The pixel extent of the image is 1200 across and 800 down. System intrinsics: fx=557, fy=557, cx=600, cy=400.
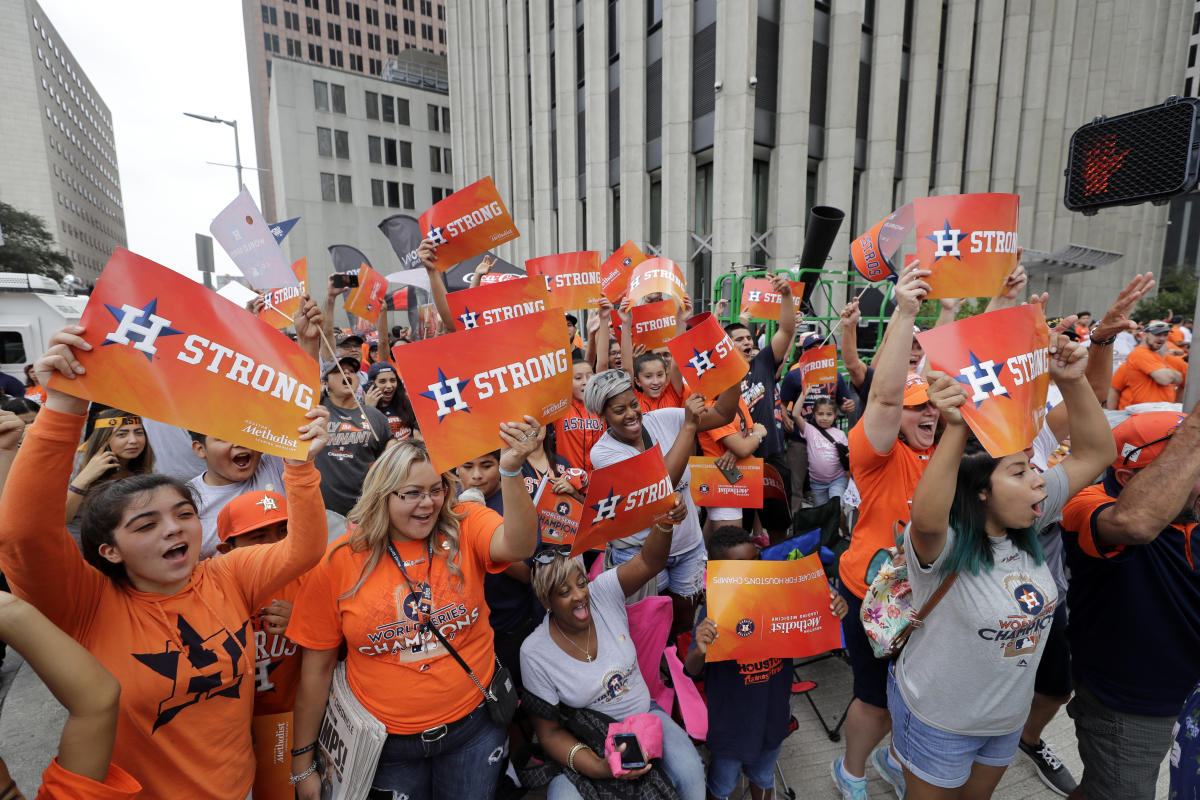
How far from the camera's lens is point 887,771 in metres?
→ 3.01

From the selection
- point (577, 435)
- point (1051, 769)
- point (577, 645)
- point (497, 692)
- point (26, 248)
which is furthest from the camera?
point (26, 248)

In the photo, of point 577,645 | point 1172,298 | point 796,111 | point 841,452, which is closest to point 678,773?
point 577,645

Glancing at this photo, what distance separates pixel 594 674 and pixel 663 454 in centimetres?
139

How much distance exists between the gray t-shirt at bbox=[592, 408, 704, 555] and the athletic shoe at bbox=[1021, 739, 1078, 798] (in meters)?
2.12

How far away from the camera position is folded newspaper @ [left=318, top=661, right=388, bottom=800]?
2129 mm

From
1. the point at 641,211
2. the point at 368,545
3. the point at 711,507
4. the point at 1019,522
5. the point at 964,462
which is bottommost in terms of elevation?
the point at 711,507

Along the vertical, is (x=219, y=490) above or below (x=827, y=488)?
above

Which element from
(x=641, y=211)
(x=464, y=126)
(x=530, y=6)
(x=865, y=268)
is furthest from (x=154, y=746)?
(x=464, y=126)

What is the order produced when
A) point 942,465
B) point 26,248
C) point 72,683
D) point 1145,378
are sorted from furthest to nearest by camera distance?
point 26,248, point 1145,378, point 942,465, point 72,683

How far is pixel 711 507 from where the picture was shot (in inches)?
159

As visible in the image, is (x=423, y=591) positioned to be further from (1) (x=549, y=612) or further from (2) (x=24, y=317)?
(2) (x=24, y=317)

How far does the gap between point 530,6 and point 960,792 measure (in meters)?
29.0

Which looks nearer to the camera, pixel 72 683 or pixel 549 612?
pixel 72 683

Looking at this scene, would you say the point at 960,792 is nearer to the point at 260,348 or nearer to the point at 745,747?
the point at 745,747
